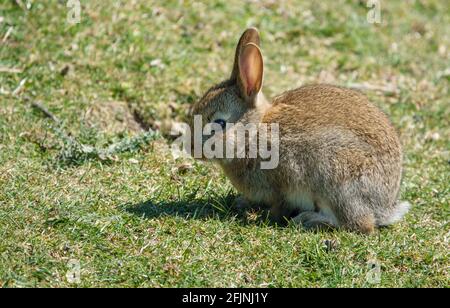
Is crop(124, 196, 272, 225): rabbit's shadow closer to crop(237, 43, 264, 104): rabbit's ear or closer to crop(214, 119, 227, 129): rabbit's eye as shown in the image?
crop(214, 119, 227, 129): rabbit's eye

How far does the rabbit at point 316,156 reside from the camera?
19.6 ft

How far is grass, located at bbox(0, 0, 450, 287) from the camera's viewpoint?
533 cm

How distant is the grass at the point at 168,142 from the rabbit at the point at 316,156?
8.1 inches

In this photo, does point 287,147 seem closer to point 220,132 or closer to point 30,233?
point 220,132

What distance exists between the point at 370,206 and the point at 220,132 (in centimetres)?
131

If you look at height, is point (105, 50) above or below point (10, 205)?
above

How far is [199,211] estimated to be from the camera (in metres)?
6.12

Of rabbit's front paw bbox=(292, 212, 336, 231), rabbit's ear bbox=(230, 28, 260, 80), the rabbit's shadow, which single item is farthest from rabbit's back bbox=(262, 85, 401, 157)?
the rabbit's shadow

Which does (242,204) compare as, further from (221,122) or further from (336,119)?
(336,119)

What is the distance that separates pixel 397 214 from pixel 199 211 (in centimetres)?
160

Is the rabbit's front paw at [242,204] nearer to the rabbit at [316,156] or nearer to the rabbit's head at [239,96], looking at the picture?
the rabbit at [316,156]

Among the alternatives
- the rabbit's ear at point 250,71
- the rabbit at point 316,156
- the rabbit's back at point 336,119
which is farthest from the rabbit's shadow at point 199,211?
the rabbit's ear at point 250,71

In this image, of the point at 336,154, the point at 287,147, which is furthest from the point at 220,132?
the point at 336,154

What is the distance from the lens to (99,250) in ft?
17.5
